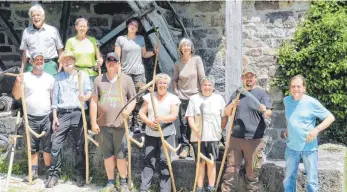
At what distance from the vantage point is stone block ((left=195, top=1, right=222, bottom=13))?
9016 mm

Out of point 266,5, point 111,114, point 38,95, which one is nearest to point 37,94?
point 38,95

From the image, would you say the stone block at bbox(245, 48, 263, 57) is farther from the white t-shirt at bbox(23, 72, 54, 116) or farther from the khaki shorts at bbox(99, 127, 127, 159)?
the white t-shirt at bbox(23, 72, 54, 116)

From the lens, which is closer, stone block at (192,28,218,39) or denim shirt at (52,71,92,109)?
denim shirt at (52,71,92,109)

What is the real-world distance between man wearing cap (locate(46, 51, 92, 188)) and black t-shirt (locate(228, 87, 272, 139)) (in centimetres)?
176

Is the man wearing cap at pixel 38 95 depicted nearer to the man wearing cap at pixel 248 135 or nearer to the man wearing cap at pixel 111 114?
the man wearing cap at pixel 111 114

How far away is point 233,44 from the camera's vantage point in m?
6.95

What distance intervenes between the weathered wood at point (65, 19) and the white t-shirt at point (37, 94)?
2646mm

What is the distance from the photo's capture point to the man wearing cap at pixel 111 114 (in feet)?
22.1

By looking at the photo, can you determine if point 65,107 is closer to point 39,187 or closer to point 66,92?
point 66,92

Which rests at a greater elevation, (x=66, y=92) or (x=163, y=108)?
(x=66, y=92)

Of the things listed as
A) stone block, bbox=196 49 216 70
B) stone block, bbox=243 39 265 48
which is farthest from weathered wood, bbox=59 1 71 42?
stone block, bbox=243 39 265 48

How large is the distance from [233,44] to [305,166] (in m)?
1.66

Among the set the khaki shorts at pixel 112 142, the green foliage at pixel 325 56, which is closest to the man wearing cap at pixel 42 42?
the khaki shorts at pixel 112 142

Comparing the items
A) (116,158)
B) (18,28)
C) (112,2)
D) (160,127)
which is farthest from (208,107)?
(18,28)
